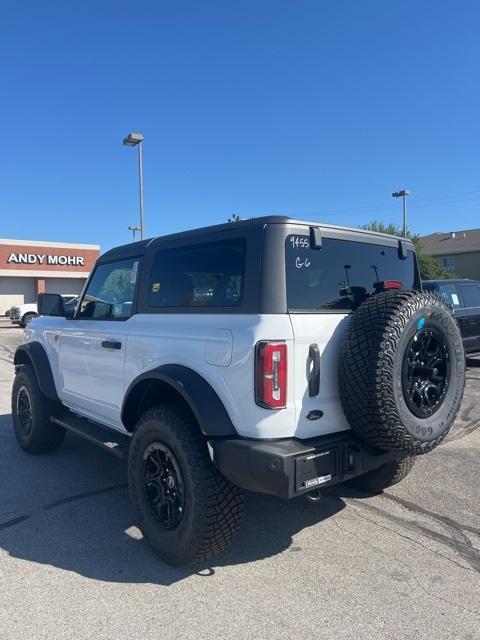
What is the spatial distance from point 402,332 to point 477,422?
4.23 meters

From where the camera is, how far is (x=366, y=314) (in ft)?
9.24

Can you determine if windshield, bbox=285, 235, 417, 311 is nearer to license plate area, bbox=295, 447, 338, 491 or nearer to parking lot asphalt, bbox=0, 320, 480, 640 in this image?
license plate area, bbox=295, 447, 338, 491

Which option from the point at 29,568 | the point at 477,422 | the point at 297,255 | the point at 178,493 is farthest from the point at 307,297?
the point at 477,422

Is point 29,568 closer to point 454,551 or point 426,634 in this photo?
point 426,634

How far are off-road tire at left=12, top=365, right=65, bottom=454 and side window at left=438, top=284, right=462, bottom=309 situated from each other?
7.19 metres

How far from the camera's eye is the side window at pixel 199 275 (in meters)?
2.99

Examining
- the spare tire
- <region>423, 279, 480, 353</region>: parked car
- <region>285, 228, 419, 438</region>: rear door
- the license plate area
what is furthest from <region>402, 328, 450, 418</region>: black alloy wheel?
<region>423, 279, 480, 353</region>: parked car

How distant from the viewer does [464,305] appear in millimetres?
9602

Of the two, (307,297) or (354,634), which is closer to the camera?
(354,634)

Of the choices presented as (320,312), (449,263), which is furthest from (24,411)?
(449,263)

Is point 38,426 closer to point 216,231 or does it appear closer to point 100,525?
point 100,525

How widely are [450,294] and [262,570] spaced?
7.84 metres

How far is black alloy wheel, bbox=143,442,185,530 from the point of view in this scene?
2984 mm

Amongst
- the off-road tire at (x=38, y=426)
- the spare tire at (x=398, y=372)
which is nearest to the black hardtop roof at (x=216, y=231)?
the spare tire at (x=398, y=372)
